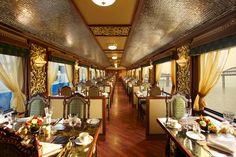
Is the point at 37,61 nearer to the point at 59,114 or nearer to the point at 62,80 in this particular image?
the point at 59,114

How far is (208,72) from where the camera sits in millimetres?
3930

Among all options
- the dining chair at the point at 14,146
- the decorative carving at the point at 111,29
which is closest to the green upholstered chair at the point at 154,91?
the decorative carving at the point at 111,29

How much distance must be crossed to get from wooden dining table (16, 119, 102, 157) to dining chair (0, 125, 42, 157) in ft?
1.58

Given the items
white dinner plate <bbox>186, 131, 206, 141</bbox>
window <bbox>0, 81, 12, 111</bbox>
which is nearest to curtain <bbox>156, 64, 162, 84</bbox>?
window <bbox>0, 81, 12, 111</bbox>

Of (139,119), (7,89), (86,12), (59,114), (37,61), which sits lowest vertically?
(139,119)

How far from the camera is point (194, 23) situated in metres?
3.24

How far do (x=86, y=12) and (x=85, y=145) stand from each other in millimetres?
2510

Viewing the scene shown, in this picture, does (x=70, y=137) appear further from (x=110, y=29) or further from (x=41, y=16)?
(x=110, y=29)

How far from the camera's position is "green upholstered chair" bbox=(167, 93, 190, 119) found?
141 inches

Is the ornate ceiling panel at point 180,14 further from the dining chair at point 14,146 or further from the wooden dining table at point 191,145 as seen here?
the dining chair at point 14,146

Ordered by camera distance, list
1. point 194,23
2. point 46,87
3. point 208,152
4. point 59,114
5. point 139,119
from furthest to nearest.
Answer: point 139,119
point 46,87
point 59,114
point 194,23
point 208,152

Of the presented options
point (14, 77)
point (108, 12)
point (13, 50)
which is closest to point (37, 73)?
point (14, 77)

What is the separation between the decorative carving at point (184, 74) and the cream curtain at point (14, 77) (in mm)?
3971

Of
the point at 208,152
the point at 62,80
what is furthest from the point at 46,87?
the point at 208,152
